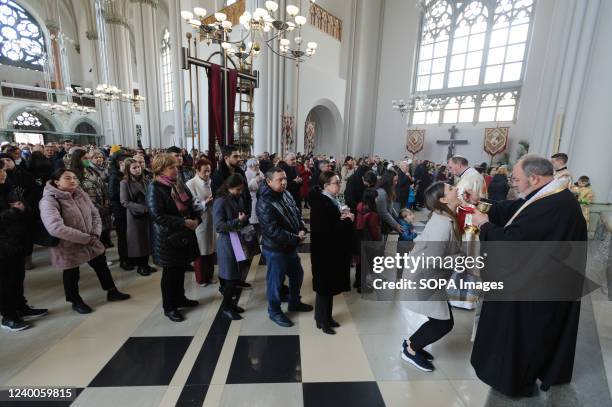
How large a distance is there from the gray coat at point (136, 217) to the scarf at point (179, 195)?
45.6 inches

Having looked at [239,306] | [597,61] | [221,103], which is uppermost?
[597,61]

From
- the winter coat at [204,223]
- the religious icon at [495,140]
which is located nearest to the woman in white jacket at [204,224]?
the winter coat at [204,223]

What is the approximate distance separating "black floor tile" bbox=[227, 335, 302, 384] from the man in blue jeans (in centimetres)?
27

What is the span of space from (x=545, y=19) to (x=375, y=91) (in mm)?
8494

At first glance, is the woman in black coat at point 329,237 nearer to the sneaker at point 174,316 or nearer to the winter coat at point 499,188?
the sneaker at point 174,316

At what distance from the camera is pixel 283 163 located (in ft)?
19.9

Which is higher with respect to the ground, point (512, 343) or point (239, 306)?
point (512, 343)

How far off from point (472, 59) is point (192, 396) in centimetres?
1891

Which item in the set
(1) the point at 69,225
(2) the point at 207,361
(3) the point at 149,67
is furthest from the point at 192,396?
(3) the point at 149,67

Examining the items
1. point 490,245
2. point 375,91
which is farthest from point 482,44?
point 490,245

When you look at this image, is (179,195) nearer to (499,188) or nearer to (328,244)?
(328,244)

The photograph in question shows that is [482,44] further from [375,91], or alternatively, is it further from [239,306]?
[239,306]

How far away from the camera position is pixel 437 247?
2.10 metres

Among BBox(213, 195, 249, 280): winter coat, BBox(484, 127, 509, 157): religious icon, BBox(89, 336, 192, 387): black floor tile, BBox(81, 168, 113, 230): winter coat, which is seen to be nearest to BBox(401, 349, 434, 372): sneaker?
BBox(213, 195, 249, 280): winter coat
